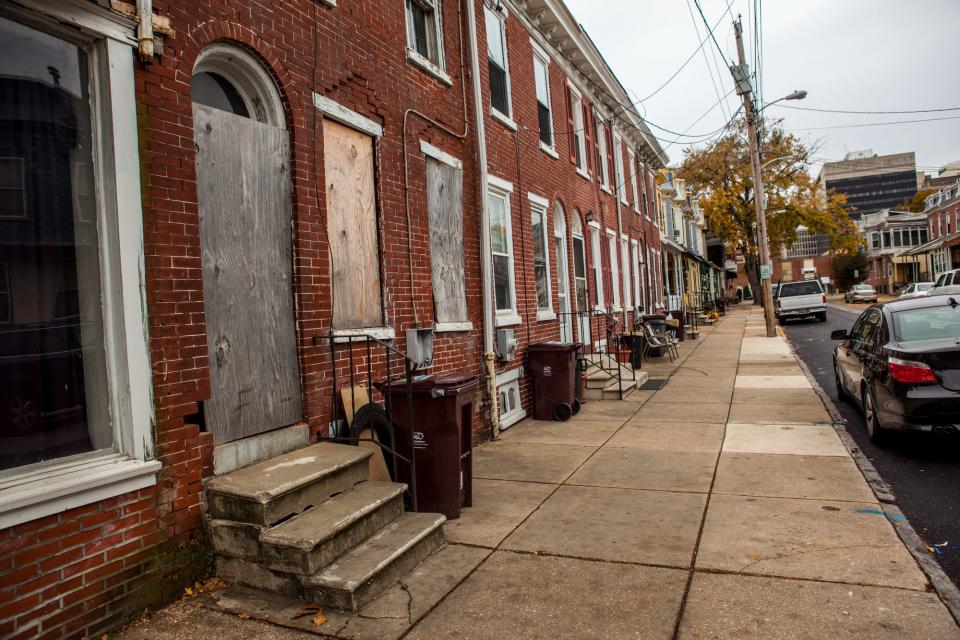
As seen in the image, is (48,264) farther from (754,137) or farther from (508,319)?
(754,137)

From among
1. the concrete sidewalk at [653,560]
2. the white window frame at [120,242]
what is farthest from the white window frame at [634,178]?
the white window frame at [120,242]

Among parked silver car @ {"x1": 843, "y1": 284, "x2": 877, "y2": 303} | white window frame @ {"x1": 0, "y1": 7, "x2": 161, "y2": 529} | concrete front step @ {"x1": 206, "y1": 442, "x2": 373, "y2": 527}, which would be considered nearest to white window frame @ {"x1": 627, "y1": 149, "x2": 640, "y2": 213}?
concrete front step @ {"x1": 206, "y1": 442, "x2": 373, "y2": 527}

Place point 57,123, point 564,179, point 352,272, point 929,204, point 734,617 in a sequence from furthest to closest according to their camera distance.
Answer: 1. point 929,204
2. point 564,179
3. point 352,272
4. point 57,123
5. point 734,617

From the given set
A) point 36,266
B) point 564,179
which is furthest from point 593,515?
point 564,179

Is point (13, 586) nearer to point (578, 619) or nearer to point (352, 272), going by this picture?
point (578, 619)

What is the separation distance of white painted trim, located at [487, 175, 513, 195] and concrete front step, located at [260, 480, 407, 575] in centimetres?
549

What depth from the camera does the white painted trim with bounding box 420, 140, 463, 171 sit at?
732 centimetres

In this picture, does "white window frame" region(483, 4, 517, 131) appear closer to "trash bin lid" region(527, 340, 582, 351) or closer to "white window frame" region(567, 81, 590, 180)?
"trash bin lid" region(527, 340, 582, 351)

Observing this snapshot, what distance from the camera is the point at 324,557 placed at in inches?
146

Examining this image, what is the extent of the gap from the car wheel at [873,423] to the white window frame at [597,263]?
23.0 ft

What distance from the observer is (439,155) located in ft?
25.1

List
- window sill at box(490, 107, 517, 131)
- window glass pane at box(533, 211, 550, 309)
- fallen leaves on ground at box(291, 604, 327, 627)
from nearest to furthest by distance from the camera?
fallen leaves on ground at box(291, 604, 327, 627) → window sill at box(490, 107, 517, 131) → window glass pane at box(533, 211, 550, 309)

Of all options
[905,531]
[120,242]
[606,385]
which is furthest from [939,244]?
[120,242]

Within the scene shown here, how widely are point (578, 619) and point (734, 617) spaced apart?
32.2 inches
